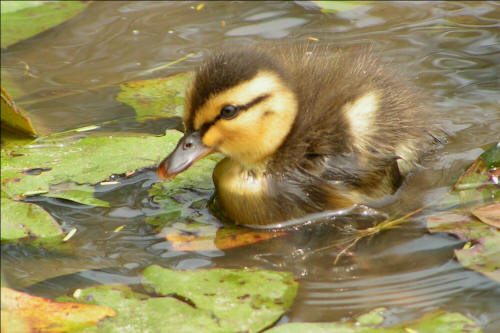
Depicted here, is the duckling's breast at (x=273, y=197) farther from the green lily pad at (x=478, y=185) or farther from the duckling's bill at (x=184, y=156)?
the green lily pad at (x=478, y=185)

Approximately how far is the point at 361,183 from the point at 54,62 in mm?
2635

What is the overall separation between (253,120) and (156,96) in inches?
54.4

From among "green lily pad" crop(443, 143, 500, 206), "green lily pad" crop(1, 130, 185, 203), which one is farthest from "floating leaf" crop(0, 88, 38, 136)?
"green lily pad" crop(443, 143, 500, 206)

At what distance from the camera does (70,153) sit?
138 inches

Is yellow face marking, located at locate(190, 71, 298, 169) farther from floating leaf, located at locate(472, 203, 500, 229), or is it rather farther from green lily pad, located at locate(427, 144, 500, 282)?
floating leaf, located at locate(472, 203, 500, 229)

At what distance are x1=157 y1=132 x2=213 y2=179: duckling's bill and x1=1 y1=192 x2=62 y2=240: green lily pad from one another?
48 cm

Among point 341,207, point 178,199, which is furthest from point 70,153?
point 341,207

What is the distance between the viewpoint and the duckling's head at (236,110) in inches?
116

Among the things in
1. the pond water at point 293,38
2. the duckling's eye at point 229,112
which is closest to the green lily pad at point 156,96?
the pond water at point 293,38

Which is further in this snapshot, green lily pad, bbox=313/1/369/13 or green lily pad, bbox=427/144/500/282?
green lily pad, bbox=313/1/369/13

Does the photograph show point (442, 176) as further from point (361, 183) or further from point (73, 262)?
point (73, 262)

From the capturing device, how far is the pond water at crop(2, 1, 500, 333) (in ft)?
8.63

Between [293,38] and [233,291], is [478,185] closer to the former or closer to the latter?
[233,291]

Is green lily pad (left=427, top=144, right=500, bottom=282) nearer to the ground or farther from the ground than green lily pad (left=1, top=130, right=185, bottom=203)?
farther from the ground
